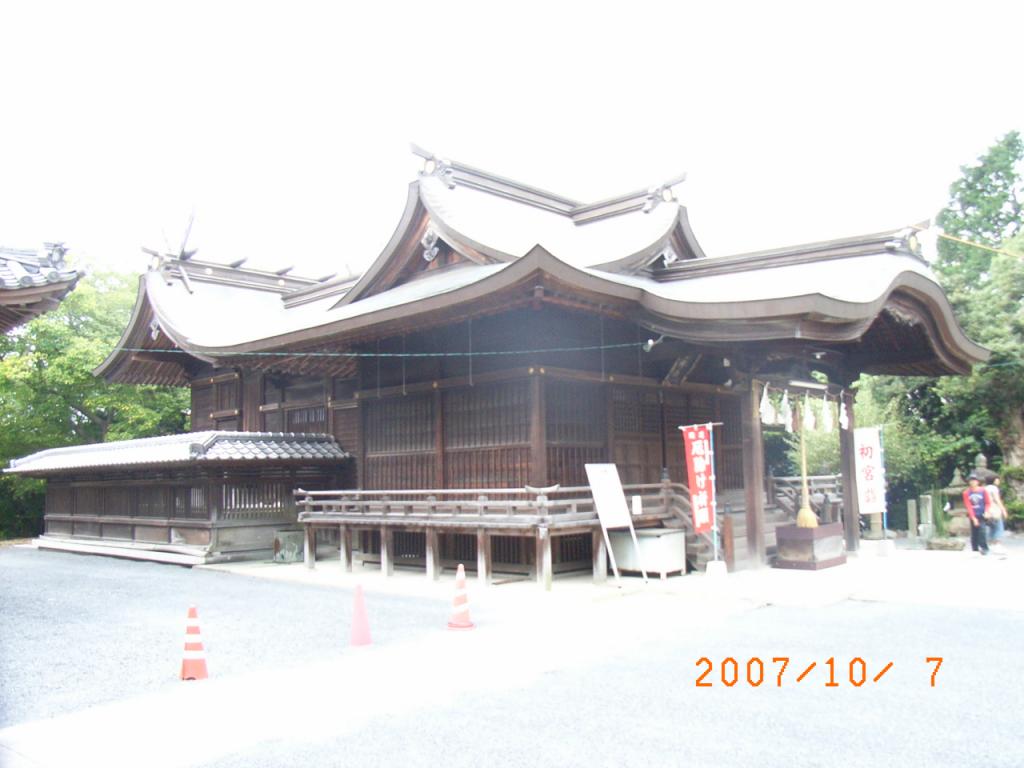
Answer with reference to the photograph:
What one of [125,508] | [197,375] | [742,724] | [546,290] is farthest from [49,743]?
[197,375]

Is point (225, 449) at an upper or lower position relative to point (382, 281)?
lower

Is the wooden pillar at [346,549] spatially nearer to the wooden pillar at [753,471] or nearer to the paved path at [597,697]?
the paved path at [597,697]

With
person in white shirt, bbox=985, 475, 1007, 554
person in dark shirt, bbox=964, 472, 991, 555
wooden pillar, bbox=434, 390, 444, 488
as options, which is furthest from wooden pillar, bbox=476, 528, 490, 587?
person in white shirt, bbox=985, 475, 1007, 554

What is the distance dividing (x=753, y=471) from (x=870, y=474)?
3618mm

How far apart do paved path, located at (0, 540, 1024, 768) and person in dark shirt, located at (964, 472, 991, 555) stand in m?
4.90

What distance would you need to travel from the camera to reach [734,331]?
13492 mm

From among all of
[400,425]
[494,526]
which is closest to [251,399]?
[400,425]

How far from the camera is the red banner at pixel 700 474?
1388cm

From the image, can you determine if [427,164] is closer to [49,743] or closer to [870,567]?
[870,567]

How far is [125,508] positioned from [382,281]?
9820 millimetres

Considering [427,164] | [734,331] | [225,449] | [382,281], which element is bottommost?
[225,449]

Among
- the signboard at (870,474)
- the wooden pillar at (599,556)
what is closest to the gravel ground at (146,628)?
the wooden pillar at (599,556)

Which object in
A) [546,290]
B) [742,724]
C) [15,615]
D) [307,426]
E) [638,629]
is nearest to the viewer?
[742,724]

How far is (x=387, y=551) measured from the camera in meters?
16.3
